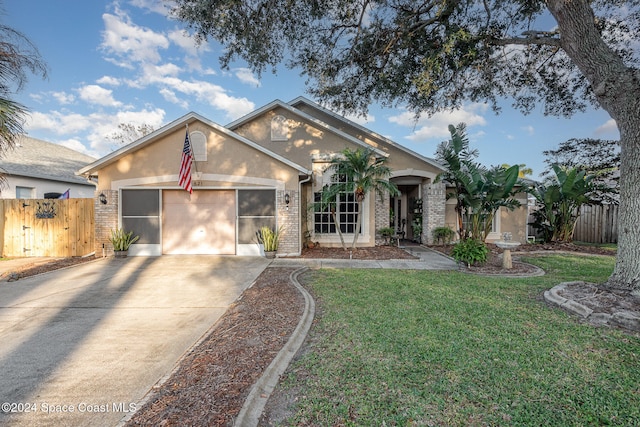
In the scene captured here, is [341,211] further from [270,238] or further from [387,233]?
[270,238]

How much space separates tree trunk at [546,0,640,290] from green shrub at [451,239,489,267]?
2.81 meters

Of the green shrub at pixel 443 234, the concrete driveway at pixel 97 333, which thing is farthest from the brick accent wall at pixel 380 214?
the concrete driveway at pixel 97 333

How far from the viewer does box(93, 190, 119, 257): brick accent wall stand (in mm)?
10430

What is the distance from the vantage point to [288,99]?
1463 cm

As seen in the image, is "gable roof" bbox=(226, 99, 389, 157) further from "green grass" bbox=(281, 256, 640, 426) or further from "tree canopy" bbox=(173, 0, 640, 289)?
"green grass" bbox=(281, 256, 640, 426)

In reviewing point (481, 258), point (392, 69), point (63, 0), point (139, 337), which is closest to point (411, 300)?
point (481, 258)

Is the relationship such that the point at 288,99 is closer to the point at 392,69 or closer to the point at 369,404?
the point at 392,69

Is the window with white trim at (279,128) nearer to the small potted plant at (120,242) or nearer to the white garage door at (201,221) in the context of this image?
the white garage door at (201,221)

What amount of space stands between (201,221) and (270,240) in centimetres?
277

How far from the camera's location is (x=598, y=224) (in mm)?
14945

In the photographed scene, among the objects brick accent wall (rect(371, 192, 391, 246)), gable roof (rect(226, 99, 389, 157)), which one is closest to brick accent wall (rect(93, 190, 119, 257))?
gable roof (rect(226, 99, 389, 157))

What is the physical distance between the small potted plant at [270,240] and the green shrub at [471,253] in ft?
19.3

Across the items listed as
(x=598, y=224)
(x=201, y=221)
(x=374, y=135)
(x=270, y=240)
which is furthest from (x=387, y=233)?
(x=598, y=224)

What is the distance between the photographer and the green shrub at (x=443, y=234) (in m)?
12.9
